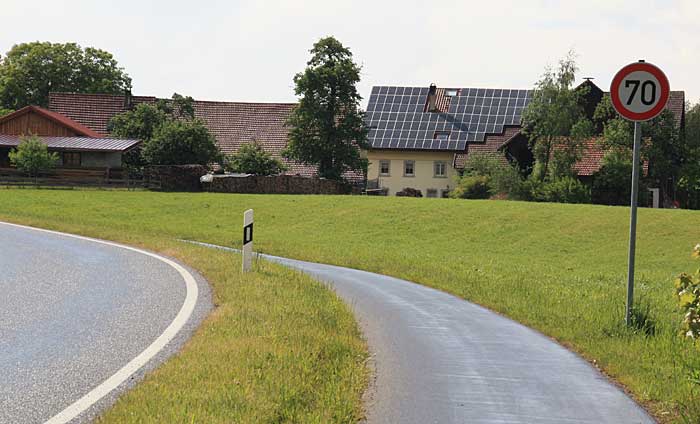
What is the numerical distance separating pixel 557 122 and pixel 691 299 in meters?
63.5

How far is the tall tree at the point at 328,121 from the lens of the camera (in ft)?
232

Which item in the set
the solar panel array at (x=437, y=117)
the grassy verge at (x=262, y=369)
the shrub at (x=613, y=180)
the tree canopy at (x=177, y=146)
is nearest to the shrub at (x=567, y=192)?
Result: the shrub at (x=613, y=180)

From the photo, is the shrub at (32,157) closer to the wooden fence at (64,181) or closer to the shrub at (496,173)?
the wooden fence at (64,181)

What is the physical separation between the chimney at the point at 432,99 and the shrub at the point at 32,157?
1620 inches

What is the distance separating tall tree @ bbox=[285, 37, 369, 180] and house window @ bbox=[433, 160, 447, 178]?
1810cm

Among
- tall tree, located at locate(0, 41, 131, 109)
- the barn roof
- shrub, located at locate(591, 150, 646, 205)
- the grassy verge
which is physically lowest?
the grassy verge

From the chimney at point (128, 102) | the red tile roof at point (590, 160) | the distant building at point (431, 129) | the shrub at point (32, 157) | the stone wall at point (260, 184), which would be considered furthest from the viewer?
the distant building at point (431, 129)

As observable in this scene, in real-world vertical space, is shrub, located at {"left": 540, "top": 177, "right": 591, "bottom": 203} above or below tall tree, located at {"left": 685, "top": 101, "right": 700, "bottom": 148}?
below

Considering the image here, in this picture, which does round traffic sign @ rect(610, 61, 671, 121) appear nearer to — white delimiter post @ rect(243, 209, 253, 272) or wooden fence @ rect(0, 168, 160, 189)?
white delimiter post @ rect(243, 209, 253, 272)

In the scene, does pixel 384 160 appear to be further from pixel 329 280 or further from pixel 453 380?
pixel 453 380

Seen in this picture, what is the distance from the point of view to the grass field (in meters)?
10.0

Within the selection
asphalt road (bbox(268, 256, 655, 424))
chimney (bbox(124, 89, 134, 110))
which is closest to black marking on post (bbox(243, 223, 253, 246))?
asphalt road (bbox(268, 256, 655, 424))

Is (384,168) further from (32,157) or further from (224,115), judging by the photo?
(32,157)

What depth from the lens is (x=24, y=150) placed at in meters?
60.0
